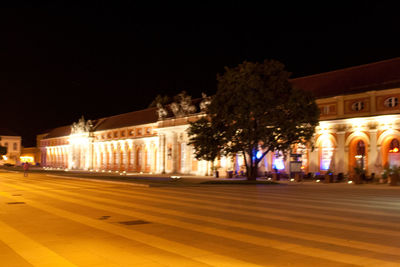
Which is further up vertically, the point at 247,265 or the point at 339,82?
the point at 339,82

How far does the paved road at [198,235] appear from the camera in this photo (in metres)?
8.59

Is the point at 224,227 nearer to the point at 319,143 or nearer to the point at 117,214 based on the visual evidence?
the point at 117,214

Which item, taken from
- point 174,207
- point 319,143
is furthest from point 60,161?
point 174,207

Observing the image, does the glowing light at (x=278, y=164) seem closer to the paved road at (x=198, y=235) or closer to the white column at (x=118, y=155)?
the paved road at (x=198, y=235)

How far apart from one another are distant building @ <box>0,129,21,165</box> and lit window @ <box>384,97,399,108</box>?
152413 mm

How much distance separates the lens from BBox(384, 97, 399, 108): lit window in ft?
141

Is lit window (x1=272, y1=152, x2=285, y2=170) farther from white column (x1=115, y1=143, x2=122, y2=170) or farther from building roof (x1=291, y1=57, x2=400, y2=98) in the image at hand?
white column (x1=115, y1=143, x2=122, y2=170)

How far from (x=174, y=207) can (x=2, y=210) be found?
698 cm

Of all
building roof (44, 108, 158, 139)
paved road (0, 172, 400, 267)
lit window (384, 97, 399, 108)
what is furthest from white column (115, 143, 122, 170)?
paved road (0, 172, 400, 267)

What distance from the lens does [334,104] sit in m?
48.8

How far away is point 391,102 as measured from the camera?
1706 inches

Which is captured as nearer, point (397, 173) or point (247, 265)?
point (247, 265)

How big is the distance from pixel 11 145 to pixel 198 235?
173098 mm

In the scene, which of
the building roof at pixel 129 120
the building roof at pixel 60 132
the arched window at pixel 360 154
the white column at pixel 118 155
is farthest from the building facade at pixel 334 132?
the building roof at pixel 60 132
